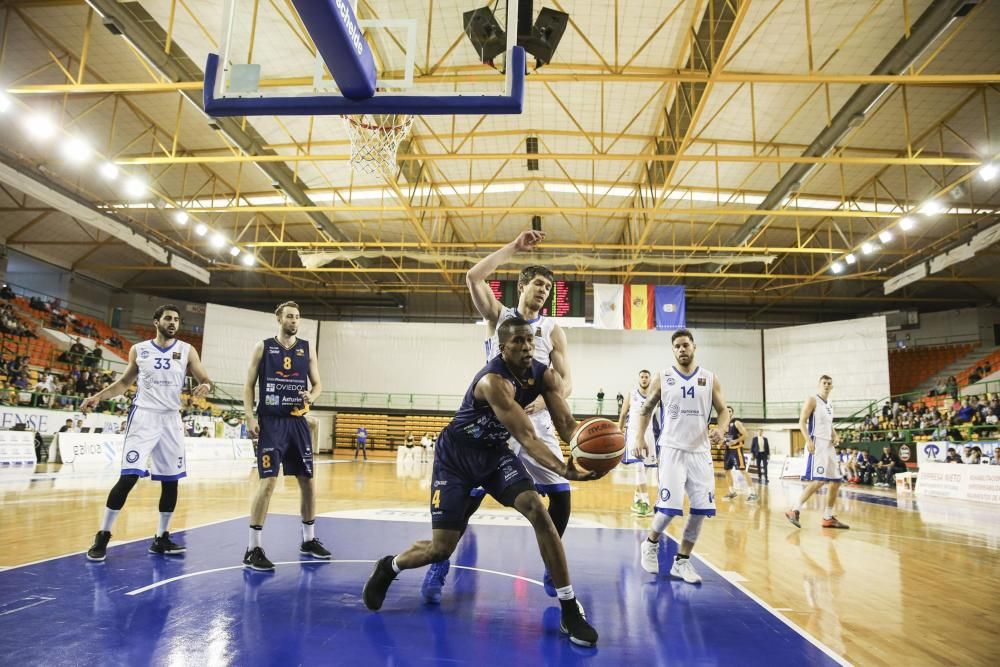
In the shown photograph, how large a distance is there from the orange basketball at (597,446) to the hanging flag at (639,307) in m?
18.8

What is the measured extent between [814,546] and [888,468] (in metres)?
13.2

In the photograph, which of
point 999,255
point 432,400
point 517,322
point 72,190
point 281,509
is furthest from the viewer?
point 432,400

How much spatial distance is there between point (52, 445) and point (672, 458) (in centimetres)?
1566

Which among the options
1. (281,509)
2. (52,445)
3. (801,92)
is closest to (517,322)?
(281,509)

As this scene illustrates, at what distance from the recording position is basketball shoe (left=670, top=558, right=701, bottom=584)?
4547mm

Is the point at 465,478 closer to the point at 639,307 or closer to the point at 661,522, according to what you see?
the point at 661,522

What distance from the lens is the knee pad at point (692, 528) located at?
4.77m

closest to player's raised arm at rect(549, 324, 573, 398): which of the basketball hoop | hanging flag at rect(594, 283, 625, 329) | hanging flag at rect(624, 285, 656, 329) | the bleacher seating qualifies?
the basketball hoop

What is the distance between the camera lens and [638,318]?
2188 centimetres

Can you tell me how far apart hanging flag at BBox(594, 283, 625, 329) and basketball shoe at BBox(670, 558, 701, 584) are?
17339mm

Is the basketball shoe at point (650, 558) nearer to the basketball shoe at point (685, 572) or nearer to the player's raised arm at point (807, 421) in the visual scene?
the basketball shoe at point (685, 572)

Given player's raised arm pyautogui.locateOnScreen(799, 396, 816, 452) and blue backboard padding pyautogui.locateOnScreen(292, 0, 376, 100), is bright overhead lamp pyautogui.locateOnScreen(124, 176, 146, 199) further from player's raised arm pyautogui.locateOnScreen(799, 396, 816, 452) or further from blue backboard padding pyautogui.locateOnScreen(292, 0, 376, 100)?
player's raised arm pyautogui.locateOnScreen(799, 396, 816, 452)

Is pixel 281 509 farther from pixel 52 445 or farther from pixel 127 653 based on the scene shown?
pixel 52 445

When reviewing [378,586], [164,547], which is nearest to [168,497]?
[164,547]
